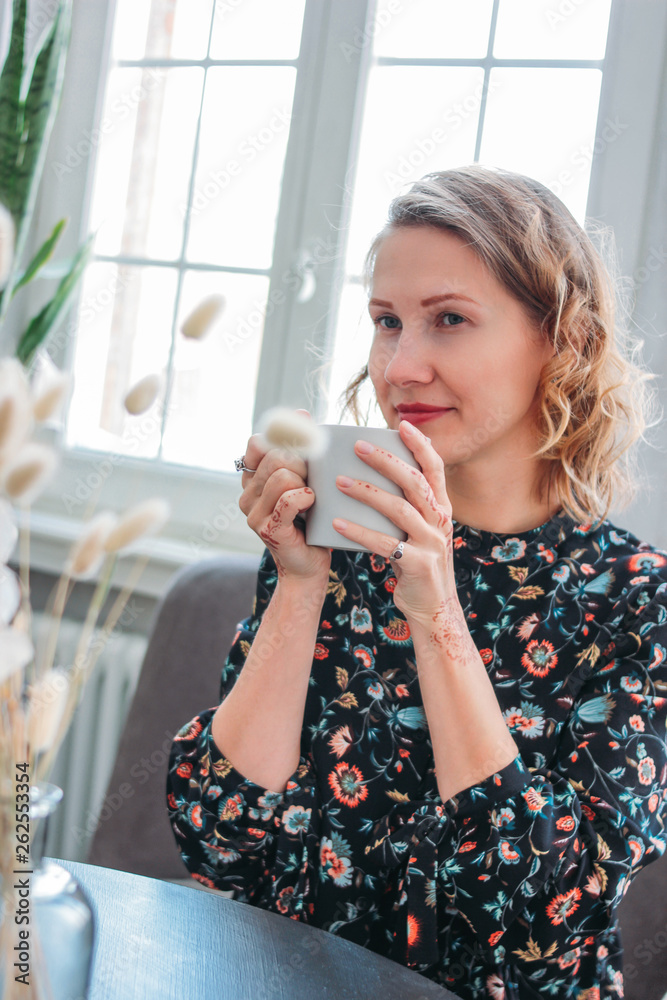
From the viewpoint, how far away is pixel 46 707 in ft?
1.14

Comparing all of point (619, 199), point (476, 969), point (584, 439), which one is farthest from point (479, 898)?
point (619, 199)

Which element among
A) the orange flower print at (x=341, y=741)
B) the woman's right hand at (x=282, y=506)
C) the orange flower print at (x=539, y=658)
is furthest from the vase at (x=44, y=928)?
the orange flower print at (x=539, y=658)

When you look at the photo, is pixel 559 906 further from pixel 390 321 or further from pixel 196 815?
pixel 390 321

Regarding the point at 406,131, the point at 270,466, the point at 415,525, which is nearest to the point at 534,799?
the point at 415,525

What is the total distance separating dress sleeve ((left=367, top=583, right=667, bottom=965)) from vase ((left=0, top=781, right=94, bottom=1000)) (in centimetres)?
44

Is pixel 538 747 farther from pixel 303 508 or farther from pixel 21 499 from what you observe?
pixel 21 499

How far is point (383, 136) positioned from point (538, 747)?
4.11 ft

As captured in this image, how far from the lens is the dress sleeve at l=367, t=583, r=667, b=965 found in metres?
0.77

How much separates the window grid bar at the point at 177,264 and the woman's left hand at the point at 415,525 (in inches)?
44.5

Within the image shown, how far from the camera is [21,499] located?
1.04ft

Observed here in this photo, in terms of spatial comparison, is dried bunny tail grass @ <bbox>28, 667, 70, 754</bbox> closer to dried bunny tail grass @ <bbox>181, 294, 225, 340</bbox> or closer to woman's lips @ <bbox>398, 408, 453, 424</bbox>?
dried bunny tail grass @ <bbox>181, 294, 225, 340</bbox>

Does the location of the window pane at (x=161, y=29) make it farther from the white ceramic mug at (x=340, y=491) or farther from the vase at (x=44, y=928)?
the vase at (x=44, y=928)

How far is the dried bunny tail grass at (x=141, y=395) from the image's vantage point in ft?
1.15

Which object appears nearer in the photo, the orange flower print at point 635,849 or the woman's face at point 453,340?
the orange flower print at point 635,849
